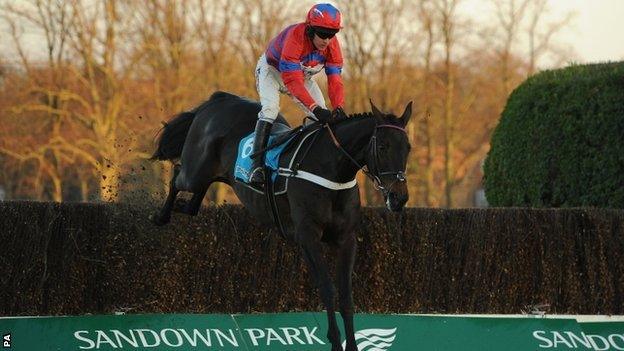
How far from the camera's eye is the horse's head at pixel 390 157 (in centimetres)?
755

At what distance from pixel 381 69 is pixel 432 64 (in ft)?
7.89

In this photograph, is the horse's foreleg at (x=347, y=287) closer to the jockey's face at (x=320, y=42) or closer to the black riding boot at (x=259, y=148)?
the black riding boot at (x=259, y=148)

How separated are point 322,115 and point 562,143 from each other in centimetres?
595

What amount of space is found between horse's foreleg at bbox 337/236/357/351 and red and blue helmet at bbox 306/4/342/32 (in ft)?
5.13

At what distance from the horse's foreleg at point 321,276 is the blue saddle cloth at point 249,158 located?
712mm

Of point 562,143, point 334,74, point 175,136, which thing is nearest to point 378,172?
point 334,74

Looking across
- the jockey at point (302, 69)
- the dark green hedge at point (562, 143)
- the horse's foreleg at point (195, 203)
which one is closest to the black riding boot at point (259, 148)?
the jockey at point (302, 69)

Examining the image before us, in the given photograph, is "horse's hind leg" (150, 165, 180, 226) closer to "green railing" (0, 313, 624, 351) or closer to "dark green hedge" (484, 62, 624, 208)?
"green railing" (0, 313, 624, 351)

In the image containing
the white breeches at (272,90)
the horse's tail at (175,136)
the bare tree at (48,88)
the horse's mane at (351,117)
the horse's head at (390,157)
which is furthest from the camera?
the bare tree at (48,88)

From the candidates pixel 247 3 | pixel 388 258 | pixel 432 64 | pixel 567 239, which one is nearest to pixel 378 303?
pixel 388 258

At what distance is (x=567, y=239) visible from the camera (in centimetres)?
1096

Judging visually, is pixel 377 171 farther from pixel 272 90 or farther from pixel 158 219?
pixel 158 219

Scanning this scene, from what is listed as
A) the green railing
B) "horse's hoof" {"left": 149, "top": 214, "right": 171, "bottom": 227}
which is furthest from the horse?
the green railing

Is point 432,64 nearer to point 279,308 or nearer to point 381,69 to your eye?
point 381,69
